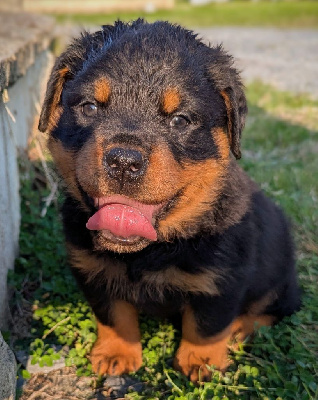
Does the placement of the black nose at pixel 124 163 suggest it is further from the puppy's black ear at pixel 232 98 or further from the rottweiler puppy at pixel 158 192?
the puppy's black ear at pixel 232 98

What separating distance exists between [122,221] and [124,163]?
28 cm

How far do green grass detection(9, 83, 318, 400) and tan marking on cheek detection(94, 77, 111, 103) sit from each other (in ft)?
4.15

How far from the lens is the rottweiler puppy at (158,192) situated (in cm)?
229

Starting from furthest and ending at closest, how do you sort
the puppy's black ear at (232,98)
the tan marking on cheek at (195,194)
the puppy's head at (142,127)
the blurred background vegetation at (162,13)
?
the blurred background vegetation at (162,13) → the puppy's black ear at (232,98) → the tan marking on cheek at (195,194) → the puppy's head at (142,127)

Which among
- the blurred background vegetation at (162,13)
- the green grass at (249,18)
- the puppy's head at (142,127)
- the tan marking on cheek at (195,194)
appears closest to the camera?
the puppy's head at (142,127)

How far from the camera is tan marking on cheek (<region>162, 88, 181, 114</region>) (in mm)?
2355

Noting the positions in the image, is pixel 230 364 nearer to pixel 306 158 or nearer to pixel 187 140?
pixel 187 140

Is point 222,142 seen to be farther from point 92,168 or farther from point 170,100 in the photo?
point 92,168

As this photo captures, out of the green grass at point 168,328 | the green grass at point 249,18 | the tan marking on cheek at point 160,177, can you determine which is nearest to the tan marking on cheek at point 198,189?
the tan marking on cheek at point 160,177

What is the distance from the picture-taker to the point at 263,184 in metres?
4.61

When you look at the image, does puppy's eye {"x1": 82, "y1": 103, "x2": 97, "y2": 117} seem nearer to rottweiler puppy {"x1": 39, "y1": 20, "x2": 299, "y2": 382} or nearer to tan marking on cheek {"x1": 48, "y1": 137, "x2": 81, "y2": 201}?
rottweiler puppy {"x1": 39, "y1": 20, "x2": 299, "y2": 382}

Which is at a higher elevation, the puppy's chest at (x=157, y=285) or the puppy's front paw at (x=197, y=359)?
the puppy's chest at (x=157, y=285)

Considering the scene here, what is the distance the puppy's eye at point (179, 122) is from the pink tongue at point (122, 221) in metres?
0.42

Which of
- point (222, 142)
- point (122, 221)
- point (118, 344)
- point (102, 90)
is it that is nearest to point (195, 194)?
point (222, 142)
